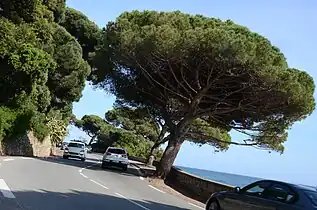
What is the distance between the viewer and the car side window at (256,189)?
1242 cm

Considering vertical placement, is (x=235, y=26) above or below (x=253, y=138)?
above

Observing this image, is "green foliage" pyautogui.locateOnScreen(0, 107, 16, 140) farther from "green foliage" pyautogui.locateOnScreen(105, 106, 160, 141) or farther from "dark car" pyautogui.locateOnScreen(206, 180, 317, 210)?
"dark car" pyautogui.locateOnScreen(206, 180, 317, 210)

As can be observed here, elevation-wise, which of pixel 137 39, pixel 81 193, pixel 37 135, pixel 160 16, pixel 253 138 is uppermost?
pixel 160 16

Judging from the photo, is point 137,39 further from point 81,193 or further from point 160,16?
point 81,193

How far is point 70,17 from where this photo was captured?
5897 cm

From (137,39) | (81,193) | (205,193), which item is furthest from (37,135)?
(81,193)

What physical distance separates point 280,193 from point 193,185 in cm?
1585

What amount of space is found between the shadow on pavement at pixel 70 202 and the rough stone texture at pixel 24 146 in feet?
80.1

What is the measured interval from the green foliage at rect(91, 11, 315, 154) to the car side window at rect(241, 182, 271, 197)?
15032 millimetres

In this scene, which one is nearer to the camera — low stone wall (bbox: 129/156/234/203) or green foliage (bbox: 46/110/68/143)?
low stone wall (bbox: 129/156/234/203)

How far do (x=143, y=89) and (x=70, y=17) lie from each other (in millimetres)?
26116

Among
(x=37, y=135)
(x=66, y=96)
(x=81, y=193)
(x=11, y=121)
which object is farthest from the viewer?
(x=66, y=96)

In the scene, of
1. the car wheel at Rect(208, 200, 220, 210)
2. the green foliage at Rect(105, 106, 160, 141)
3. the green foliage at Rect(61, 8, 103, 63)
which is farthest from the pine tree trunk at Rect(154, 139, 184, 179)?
the green foliage at Rect(61, 8, 103, 63)

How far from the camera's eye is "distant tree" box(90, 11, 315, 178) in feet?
92.3
